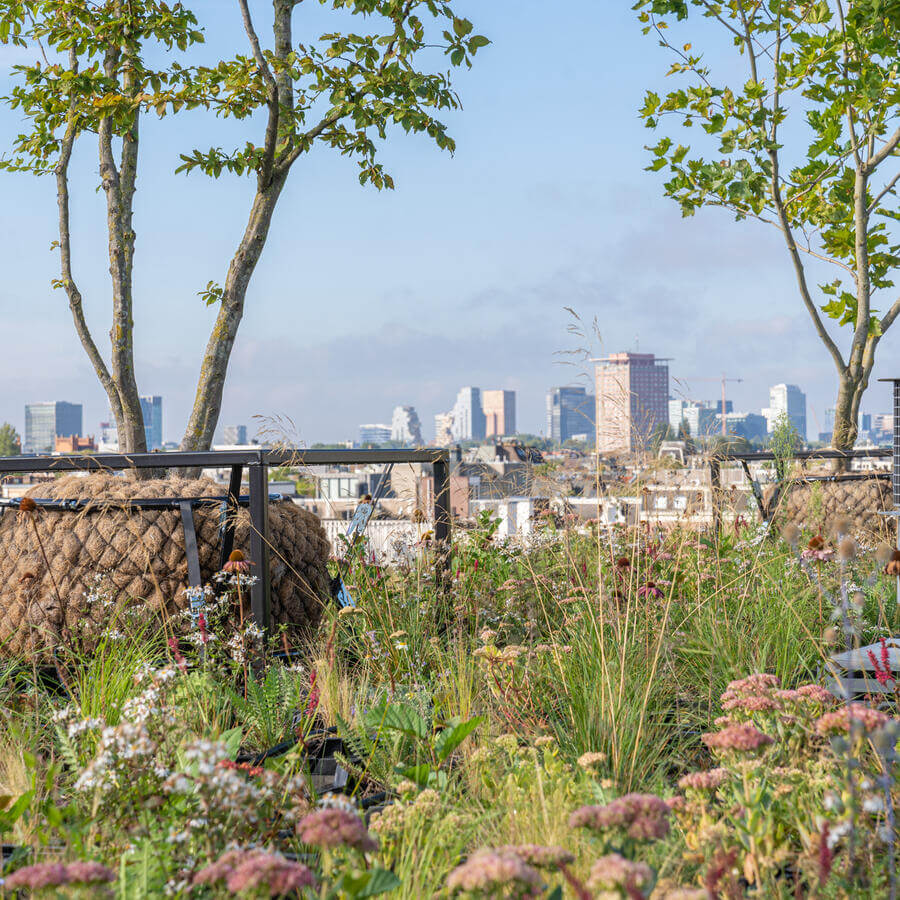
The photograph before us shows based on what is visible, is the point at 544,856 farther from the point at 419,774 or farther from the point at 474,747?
the point at 474,747

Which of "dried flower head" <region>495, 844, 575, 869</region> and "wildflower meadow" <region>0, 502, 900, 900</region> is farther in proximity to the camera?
"wildflower meadow" <region>0, 502, 900, 900</region>

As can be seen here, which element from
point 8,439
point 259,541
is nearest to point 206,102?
point 259,541

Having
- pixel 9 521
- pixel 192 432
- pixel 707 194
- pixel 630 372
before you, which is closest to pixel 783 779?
pixel 630 372

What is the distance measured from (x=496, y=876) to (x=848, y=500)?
581 centimetres

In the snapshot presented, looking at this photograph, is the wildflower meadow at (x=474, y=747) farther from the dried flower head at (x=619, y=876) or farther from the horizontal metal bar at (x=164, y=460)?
the horizontal metal bar at (x=164, y=460)

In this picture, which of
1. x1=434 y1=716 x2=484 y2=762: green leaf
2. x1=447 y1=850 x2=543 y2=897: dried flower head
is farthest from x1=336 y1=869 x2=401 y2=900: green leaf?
x1=434 y1=716 x2=484 y2=762: green leaf

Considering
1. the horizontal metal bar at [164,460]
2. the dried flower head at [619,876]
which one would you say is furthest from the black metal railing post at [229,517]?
the dried flower head at [619,876]

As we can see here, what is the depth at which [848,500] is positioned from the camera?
621 cm

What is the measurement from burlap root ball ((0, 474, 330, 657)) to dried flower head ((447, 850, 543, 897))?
7.43 feet

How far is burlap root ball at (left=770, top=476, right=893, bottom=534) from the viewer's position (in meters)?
5.80

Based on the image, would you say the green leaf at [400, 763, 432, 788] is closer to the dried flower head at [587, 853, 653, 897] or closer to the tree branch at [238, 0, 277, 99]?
the dried flower head at [587, 853, 653, 897]

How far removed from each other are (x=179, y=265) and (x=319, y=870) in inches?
271

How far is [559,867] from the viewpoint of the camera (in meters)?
1.28

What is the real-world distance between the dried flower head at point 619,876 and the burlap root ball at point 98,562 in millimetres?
2341
